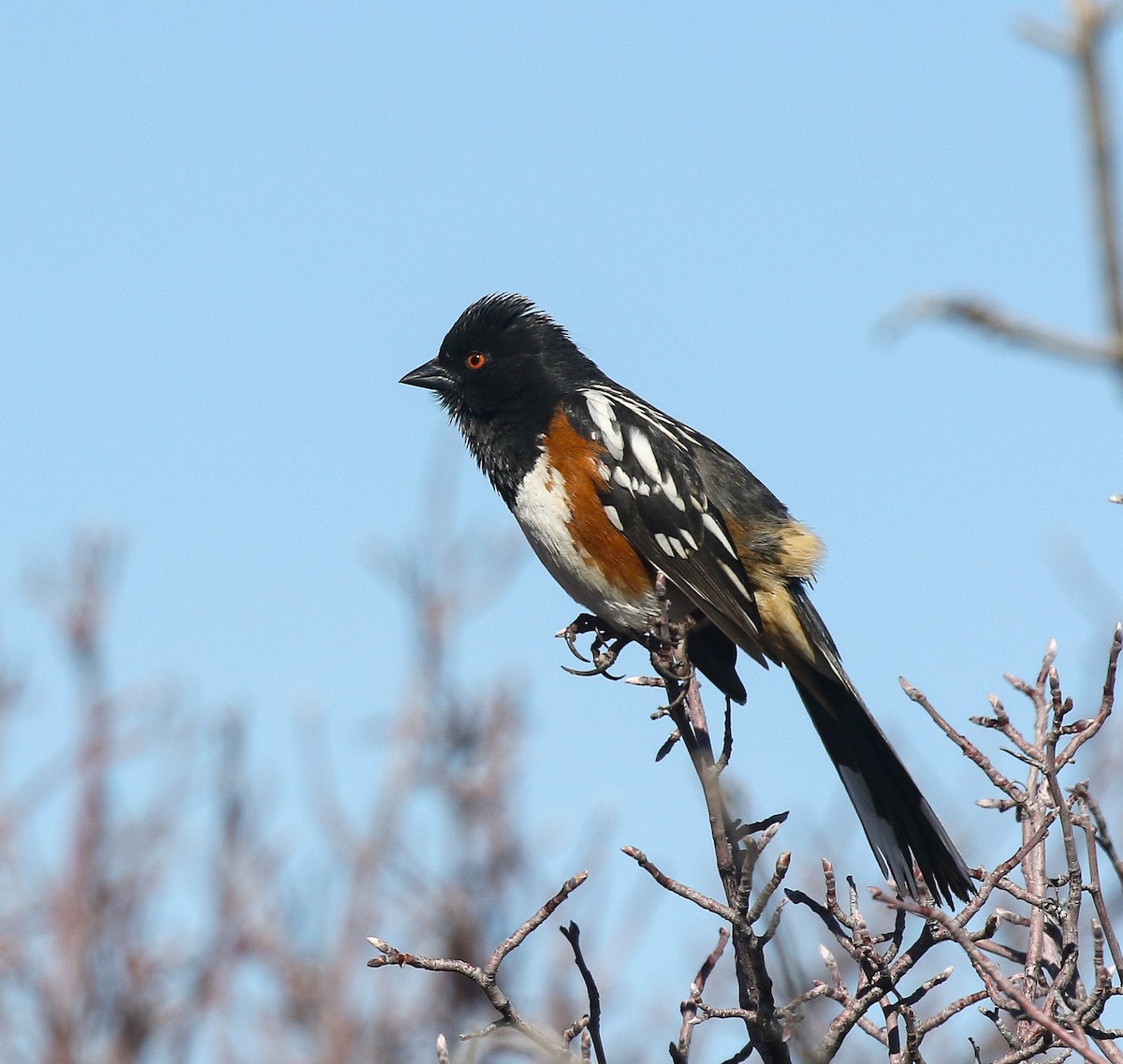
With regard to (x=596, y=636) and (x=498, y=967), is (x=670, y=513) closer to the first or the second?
(x=596, y=636)

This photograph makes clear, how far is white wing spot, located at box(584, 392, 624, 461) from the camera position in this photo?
4.72 m

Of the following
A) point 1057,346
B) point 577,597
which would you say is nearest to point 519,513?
point 577,597

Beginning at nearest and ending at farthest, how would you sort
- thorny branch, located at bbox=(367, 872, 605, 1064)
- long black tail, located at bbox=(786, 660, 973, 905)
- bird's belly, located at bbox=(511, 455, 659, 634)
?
1. thorny branch, located at bbox=(367, 872, 605, 1064)
2. long black tail, located at bbox=(786, 660, 973, 905)
3. bird's belly, located at bbox=(511, 455, 659, 634)

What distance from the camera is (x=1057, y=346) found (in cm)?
87

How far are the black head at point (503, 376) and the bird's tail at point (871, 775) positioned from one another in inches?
40.9

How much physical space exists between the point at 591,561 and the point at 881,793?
1.10m

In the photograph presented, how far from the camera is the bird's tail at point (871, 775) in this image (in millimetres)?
3945

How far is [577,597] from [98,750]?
1923mm

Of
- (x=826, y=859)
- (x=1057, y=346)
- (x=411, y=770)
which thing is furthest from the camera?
(x=411, y=770)

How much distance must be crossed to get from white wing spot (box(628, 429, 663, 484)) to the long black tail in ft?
2.39

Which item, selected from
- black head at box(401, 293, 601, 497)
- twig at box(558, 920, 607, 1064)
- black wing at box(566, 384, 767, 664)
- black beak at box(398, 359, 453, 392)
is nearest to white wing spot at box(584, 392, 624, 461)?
black wing at box(566, 384, 767, 664)

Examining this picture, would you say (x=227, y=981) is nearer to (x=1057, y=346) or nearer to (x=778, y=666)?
(x=778, y=666)

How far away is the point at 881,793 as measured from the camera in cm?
418

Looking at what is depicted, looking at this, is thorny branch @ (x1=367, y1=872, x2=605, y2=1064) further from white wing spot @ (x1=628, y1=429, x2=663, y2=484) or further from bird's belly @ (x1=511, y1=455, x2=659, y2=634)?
white wing spot @ (x1=628, y1=429, x2=663, y2=484)
